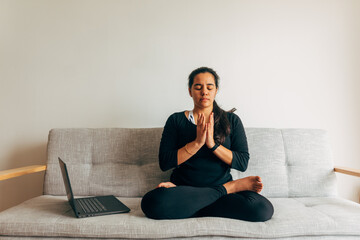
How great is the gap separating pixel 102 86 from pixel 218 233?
4.89ft

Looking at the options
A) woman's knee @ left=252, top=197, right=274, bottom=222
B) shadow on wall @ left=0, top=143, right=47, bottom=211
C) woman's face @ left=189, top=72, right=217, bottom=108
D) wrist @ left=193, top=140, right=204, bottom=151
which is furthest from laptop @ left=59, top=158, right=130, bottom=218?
shadow on wall @ left=0, top=143, right=47, bottom=211

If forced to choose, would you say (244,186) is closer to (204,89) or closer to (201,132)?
(201,132)

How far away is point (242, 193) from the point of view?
1457 mm

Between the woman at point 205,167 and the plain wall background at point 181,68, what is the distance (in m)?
0.53

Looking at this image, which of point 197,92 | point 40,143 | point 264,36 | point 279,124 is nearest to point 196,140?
point 197,92

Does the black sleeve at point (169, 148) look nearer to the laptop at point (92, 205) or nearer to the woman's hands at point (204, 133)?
the woman's hands at point (204, 133)

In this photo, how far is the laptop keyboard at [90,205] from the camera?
1390 mm

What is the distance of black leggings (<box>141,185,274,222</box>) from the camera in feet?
4.20

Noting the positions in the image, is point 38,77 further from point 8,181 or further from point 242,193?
point 242,193

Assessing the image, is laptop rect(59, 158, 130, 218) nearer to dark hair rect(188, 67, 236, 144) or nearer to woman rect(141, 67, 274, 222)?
woman rect(141, 67, 274, 222)

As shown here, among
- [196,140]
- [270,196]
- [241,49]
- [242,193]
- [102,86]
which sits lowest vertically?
[270,196]

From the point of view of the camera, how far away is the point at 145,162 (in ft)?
6.05

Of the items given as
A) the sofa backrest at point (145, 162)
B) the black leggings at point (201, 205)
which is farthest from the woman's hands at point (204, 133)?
the sofa backrest at point (145, 162)

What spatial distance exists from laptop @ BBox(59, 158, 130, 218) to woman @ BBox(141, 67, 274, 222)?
0.20 metres
